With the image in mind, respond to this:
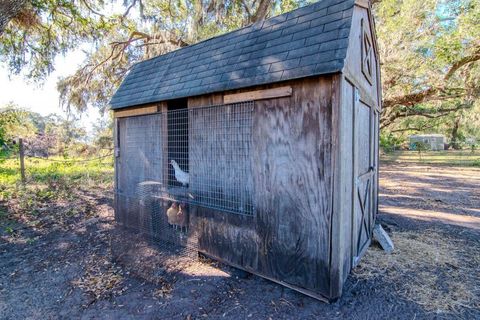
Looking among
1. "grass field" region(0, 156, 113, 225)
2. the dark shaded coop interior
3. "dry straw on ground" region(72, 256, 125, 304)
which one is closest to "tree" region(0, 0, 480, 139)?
"grass field" region(0, 156, 113, 225)

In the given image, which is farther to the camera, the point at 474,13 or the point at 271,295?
the point at 474,13

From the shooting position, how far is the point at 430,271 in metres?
3.36

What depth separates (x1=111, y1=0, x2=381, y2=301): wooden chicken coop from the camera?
2.68 m

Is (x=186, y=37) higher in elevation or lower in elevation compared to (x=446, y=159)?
higher

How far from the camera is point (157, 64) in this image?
197 inches

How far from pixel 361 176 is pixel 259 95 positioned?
5.97ft

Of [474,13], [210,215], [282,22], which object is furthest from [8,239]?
[474,13]

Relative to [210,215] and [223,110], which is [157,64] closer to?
[223,110]

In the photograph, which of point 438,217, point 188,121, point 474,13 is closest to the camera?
point 188,121

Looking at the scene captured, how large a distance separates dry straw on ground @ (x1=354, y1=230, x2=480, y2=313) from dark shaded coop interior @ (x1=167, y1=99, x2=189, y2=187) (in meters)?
3.05

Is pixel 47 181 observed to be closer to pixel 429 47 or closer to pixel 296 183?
pixel 296 183

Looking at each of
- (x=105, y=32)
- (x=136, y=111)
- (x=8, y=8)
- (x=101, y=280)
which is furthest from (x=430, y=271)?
(x=105, y=32)

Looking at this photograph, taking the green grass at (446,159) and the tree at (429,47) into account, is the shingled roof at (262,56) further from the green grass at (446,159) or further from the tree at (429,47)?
the green grass at (446,159)

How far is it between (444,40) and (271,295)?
333 inches
